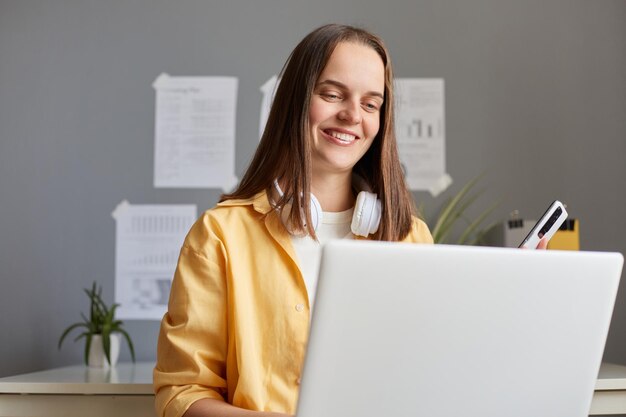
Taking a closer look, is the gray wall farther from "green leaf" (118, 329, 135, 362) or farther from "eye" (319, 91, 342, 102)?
"eye" (319, 91, 342, 102)

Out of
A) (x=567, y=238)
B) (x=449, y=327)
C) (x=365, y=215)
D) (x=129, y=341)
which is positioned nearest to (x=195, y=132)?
(x=129, y=341)

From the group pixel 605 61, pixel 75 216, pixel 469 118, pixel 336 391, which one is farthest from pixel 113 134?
pixel 336 391

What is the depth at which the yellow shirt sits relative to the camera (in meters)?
1.20

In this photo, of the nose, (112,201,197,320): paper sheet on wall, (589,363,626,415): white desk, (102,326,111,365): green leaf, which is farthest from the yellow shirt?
(112,201,197,320): paper sheet on wall

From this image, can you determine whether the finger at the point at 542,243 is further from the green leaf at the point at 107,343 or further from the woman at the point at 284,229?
the green leaf at the point at 107,343

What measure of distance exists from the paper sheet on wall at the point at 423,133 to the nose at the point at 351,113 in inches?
44.3

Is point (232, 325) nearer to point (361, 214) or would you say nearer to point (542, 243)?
point (361, 214)

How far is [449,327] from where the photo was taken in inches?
30.4

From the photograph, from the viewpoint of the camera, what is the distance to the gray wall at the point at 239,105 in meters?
2.42

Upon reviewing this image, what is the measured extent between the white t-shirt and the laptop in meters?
0.48

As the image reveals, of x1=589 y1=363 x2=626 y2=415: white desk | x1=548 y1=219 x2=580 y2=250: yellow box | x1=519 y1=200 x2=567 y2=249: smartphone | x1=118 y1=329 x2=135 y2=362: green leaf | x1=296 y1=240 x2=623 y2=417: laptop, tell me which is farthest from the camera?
x1=118 y1=329 x2=135 y2=362: green leaf

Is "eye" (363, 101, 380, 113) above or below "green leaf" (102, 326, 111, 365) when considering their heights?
above

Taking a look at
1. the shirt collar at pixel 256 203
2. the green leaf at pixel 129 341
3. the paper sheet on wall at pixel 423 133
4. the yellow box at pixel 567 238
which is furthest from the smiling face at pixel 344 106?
the green leaf at pixel 129 341

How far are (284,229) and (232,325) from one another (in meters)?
0.18
